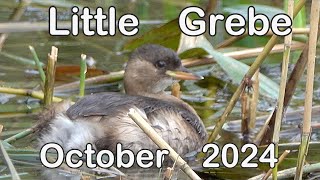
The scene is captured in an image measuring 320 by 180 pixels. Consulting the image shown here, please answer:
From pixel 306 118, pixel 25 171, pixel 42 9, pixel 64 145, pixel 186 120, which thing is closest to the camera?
pixel 306 118

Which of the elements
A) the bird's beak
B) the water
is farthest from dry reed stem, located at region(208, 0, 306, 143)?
the bird's beak

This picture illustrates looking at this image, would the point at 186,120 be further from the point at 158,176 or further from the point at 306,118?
the point at 306,118

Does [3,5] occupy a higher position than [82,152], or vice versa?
[3,5]

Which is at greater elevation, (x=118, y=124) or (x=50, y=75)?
Answer: (x=50, y=75)

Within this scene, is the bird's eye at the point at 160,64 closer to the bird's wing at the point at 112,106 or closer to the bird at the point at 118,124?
the bird at the point at 118,124

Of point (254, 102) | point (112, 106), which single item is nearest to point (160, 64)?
point (254, 102)

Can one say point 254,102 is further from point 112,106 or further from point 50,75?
point 50,75

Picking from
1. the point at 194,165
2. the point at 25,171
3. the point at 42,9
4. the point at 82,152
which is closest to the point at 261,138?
the point at 194,165
